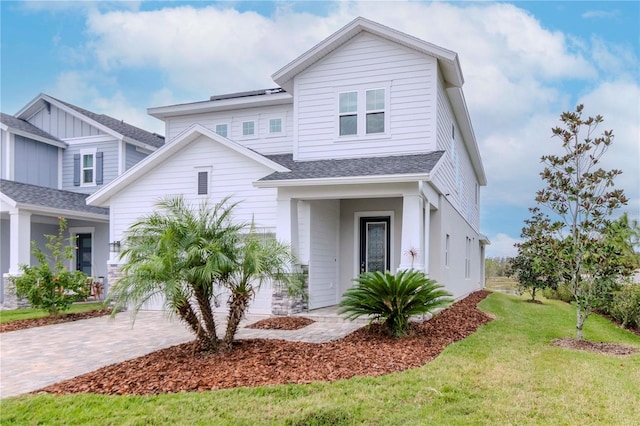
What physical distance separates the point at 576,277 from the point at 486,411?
17.2 feet

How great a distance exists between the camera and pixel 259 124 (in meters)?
15.6

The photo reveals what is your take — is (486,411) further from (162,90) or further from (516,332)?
(162,90)

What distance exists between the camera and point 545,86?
15.4m

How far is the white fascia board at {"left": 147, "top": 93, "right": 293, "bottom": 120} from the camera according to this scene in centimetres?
1508

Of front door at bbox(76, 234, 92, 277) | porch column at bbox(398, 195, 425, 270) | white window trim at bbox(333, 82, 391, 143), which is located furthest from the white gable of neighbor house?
front door at bbox(76, 234, 92, 277)

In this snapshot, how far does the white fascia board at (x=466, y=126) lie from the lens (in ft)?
45.1

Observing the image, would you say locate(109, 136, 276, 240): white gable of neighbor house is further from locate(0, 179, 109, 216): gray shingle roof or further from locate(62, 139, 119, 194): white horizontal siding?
locate(62, 139, 119, 194): white horizontal siding

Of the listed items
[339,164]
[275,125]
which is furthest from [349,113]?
[275,125]

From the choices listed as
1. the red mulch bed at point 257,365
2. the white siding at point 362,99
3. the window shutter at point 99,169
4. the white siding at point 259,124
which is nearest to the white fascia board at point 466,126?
the white siding at point 362,99

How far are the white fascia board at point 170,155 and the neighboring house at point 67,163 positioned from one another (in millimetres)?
3382

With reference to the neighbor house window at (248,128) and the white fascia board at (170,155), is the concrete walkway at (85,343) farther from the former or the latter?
the neighbor house window at (248,128)

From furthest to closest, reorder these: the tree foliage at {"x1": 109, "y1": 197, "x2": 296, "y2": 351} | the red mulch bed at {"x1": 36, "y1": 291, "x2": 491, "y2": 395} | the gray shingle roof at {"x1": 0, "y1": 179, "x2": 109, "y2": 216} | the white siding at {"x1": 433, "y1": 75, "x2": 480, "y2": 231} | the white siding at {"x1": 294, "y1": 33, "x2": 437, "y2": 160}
Answer: the gray shingle roof at {"x1": 0, "y1": 179, "x2": 109, "y2": 216}, the white siding at {"x1": 433, "y1": 75, "x2": 480, "y2": 231}, the white siding at {"x1": 294, "y1": 33, "x2": 437, "y2": 160}, the tree foliage at {"x1": 109, "y1": 197, "x2": 296, "y2": 351}, the red mulch bed at {"x1": 36, "y1": 291, "x2": 491, "y2": 395}

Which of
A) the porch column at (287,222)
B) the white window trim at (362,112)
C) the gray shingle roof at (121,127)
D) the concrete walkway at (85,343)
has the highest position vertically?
the gray shingle roof at (121,127)

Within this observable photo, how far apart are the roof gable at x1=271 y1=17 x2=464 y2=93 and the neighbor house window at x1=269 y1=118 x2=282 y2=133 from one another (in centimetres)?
216
